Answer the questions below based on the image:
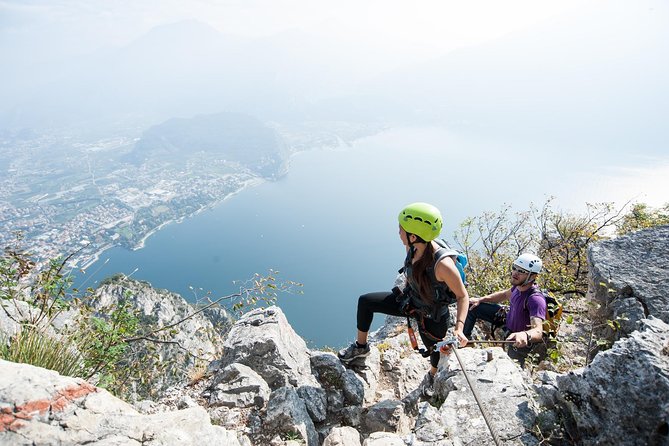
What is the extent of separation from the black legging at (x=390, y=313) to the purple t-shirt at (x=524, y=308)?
1.51m

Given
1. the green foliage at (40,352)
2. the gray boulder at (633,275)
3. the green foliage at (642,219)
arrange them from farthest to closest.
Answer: the green foliage at (642,219) → the gray boulder at (633,275) → the green foliage at (40,352)

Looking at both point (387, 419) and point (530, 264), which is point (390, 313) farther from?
point (530, 264)

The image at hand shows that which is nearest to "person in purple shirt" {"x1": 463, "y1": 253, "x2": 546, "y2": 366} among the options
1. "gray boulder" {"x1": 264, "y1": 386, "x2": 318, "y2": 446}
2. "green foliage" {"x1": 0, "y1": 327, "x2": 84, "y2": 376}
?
"gray boulder" {"x1": 264, "y1": 386, "x2": 318, "y2": 446}

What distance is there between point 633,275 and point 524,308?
184 cm

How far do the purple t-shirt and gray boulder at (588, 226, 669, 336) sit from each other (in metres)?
0.88

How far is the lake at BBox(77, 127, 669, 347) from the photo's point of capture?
96062 mm

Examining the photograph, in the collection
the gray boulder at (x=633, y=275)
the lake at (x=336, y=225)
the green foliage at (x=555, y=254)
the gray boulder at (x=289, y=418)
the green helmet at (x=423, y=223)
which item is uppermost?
the green helmet at (x=423, y=223)

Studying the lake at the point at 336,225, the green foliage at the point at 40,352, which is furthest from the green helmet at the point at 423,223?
the lake at the point at 336,225

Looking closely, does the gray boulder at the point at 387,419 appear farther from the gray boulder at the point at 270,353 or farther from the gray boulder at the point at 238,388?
the gray boulder at the point at 238,388

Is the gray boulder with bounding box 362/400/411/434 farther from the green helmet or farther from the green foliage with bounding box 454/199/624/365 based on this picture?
the green foliage with bounding box 454/199/624/365

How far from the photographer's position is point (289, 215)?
153 meters

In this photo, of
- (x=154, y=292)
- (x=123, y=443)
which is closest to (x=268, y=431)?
(x=123, y=443)

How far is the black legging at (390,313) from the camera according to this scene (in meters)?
5.24

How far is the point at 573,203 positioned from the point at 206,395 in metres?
133
